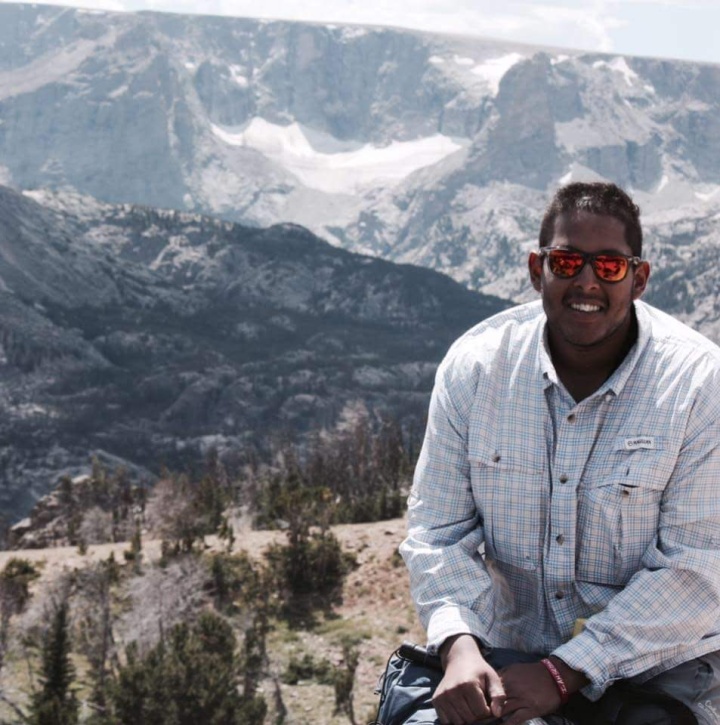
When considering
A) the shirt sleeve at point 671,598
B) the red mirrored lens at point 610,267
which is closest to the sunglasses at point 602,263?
the red mirrored lens at point 610,267

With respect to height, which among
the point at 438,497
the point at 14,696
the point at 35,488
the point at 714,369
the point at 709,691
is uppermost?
the point at 35,488

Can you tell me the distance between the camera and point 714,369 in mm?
7230

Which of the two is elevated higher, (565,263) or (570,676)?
(565,263)

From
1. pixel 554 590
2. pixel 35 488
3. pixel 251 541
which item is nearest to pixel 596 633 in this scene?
pixel 554 590

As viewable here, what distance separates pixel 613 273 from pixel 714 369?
3.28ft

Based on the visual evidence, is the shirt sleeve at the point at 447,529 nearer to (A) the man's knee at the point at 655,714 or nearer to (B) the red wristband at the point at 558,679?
(B) the red wristband at the point at 558,679

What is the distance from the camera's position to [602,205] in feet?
24.3

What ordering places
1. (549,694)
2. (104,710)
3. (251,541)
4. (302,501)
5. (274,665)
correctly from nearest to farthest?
(549,694), (104,710), (274,665), (251,541), (302,501)

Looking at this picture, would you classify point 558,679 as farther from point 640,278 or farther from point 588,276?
point 640,278

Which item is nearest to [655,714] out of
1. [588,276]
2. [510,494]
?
[510,494]

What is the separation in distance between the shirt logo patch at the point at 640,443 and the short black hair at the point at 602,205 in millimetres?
1382

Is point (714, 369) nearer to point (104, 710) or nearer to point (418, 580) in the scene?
point (418, 580)

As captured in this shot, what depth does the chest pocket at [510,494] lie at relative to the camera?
7.35 meters

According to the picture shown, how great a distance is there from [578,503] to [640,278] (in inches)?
70.8
